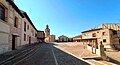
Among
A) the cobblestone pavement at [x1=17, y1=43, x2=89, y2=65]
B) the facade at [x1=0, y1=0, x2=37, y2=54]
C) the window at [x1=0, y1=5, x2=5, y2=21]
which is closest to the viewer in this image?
the cobblestone pavement at [x1=17, y1=43, x2=89, y2=65]

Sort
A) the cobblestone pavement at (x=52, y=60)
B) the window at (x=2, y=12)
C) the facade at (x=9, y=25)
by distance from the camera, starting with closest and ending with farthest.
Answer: the cobblestone pavement at (x=52, y=60) → the facade at (x=9, y=25) → the window at (x=2, y=12)

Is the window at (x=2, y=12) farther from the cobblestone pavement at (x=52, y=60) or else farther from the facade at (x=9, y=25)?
the cobblestone pavement at (x=52, y=60)

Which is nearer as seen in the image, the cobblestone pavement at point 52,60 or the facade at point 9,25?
the cobblestone pavement at point 52,60

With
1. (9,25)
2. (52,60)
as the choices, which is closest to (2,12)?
(9,25)

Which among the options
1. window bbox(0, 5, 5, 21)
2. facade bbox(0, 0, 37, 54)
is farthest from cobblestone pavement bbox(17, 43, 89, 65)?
window bbox(0, 5, 5, 21)

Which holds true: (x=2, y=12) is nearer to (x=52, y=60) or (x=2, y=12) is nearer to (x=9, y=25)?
(x=9, y=25)

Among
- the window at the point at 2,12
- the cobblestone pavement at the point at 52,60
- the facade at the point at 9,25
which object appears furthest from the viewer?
the window at the point at 2,12

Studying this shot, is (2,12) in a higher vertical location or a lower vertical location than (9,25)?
higher

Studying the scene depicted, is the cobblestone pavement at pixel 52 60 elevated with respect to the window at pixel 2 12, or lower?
lower

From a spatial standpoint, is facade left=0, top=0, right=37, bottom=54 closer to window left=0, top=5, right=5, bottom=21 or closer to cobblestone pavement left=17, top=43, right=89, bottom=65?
window left=0, top=5, right=5, bottom=21

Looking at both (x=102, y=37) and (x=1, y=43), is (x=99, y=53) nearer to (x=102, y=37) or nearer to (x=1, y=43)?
(x=1, y=43)

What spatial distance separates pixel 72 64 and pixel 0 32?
7825 millimetres

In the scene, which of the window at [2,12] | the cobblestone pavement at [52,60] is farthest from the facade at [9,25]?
the cobblestone pavement at [52,60]

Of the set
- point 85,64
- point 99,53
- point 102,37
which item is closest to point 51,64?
point 85,64
